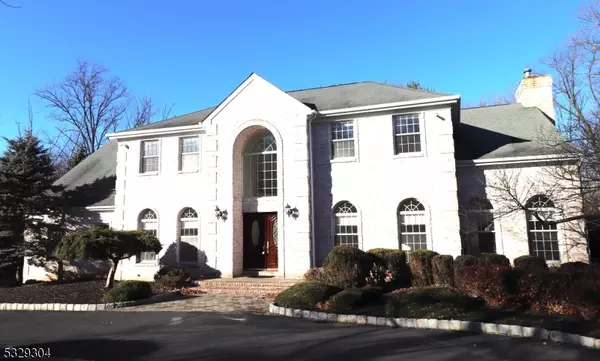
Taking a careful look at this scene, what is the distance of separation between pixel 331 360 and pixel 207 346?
2.44 meters

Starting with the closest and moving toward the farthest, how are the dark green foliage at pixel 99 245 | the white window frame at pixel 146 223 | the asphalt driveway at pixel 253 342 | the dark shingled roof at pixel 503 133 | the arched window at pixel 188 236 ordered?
1. the asphalt driveway at pixel 253 342
2. the dark green foliage at pixel 99 245
3. the dark shingled roof at pixel 503 133
4. the arched window at pixel 188 236
5. the white window frame at pixel 146 223

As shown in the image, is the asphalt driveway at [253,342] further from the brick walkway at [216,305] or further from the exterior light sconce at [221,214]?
the exterior light sconce at [221,214]

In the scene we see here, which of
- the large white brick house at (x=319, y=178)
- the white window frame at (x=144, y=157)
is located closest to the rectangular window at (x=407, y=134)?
the large white brick house at (x=319, y=178)

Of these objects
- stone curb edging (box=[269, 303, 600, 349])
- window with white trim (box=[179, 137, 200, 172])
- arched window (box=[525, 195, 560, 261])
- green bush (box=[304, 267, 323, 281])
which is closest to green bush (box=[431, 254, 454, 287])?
green bush (box=[304, 267, 323, 281])

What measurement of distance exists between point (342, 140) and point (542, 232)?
8180 mm

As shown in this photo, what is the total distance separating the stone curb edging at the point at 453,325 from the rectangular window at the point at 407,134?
8360 millimetres

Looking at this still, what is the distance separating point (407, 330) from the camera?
28.8 ft

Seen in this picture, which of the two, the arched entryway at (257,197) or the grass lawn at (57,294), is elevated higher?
the arched entryway at (257,197)

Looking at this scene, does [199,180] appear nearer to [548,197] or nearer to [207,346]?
[207,346]

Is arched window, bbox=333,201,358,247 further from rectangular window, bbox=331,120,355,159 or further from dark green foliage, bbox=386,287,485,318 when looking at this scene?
dark green foliage, bbox=386,287,485,318

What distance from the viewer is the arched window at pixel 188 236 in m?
18.3

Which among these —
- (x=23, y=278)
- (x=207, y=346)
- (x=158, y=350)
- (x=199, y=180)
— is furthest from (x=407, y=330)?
(x=23, y=278)

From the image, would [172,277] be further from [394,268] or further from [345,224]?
[394,268]

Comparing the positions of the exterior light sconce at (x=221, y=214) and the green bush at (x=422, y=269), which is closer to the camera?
the green bush at (x=422, y=269)
